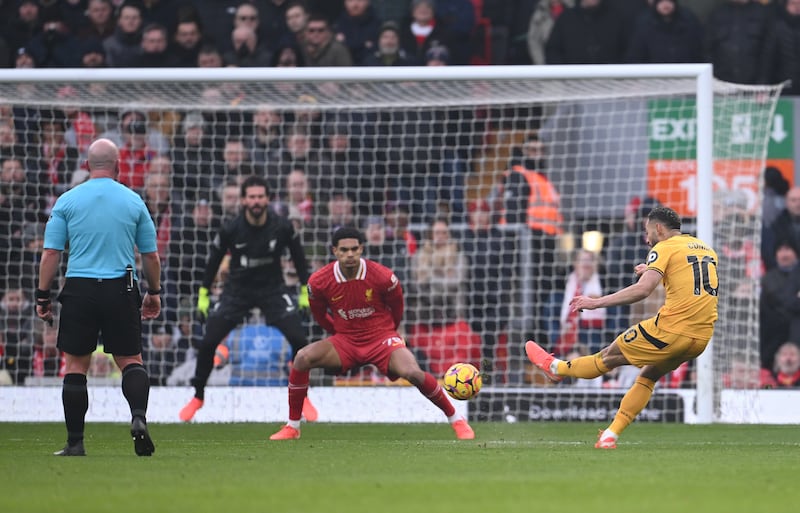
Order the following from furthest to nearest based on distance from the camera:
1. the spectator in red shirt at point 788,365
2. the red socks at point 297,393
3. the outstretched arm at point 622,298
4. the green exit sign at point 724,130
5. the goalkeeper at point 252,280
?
the green exit sign at point 724,130 < the spectator in red shirt at point 788,365 < the goalkeeper at point 252,280 < the red socks at point 297,393 < the outstretched arm at point 622,298

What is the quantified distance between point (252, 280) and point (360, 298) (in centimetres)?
238

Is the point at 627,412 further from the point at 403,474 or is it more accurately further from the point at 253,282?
the point at 253,282

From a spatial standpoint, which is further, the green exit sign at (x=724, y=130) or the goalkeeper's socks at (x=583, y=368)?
the green exit sign at (x=724, y=130)

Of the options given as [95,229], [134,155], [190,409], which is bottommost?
[190,409]

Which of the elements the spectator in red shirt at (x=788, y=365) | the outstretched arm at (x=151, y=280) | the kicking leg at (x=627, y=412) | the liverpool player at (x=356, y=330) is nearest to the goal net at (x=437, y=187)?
the spectator in red shirt at (x=788, y=365)

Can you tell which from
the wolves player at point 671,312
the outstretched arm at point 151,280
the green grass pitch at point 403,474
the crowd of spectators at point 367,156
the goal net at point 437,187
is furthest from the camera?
the crowd of spectators at point 367,156

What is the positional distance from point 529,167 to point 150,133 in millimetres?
4427

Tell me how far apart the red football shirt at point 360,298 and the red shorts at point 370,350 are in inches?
1.9

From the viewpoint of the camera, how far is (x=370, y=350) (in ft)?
37.5

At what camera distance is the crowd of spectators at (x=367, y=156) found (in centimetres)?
1583

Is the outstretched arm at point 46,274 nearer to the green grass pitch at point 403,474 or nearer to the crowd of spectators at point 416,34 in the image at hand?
the green grass pitch at point 403,474

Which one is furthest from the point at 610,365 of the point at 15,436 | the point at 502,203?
the point at 502,203

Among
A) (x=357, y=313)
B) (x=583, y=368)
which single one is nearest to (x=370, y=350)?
(x=357, y=313)

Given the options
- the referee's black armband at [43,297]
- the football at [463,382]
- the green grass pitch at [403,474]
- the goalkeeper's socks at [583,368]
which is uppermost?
the referee's black armband at [43,297]
